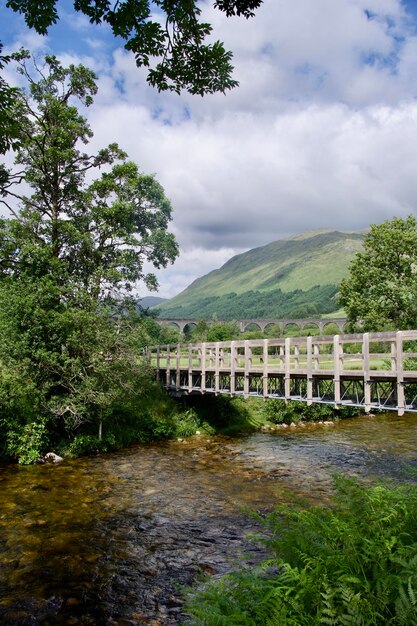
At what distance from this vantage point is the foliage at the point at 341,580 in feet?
12.2

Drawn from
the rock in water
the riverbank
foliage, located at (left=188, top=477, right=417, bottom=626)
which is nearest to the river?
the rock in water

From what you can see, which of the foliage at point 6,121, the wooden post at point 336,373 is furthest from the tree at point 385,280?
the foliage at point 6,121

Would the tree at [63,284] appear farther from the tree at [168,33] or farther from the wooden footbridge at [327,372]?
the tree at [168,33]

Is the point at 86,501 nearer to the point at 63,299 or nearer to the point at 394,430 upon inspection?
the point at 63,299

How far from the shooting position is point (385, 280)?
33.4 metres

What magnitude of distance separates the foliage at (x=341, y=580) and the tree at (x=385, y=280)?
27.9 metres

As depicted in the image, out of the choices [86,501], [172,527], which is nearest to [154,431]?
[86,501]

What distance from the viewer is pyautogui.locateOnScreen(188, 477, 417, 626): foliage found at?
3.71 m

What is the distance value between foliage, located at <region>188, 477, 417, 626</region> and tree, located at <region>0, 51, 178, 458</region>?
14591mm

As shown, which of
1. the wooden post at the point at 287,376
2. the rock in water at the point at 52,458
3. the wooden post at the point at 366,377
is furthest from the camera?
the wooden post at the point at 287,376

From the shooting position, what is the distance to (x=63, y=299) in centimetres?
2036

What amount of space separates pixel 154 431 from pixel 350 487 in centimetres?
1793

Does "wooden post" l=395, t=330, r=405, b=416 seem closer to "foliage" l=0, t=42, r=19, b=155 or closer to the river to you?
the river

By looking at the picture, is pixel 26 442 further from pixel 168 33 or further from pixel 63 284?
pixel 168 33
